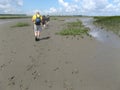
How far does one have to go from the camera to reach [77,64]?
10516 mm

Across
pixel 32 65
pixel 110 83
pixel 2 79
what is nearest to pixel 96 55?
pixel 32 65

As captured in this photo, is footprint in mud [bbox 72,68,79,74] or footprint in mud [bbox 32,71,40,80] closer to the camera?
footprint in mud [bbox 32,71,40,80]

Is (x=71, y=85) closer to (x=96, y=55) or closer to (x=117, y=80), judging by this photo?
(x=117, y=80)

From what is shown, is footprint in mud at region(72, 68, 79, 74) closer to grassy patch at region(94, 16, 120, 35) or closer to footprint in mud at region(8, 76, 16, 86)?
footprint in mud at region(8, 76, 16, 86)

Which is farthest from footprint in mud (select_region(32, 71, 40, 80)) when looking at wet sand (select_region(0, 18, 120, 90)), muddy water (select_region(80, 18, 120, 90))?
muddy water (select_region(80, 18, 120, 90))

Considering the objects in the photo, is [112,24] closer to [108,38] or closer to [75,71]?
[108,38]

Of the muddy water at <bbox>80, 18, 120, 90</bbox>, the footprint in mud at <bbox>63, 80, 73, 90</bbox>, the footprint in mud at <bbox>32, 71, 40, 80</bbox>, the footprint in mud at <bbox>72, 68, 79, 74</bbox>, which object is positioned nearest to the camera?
the footprint in mud at <bbox>63, 80, 73, 90</bbox>

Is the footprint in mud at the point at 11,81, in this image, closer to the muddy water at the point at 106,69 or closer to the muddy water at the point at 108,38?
the muddy water at the point at 106,69

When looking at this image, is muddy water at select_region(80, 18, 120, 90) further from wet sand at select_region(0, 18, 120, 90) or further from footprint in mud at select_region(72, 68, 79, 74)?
footprint in mud at select_region(72, 68, 79, 74)

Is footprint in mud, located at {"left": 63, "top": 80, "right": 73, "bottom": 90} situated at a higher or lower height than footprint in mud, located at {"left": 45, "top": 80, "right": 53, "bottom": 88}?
higher

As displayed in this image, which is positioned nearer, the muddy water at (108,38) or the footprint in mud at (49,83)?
the footprint in mud at (49,83)

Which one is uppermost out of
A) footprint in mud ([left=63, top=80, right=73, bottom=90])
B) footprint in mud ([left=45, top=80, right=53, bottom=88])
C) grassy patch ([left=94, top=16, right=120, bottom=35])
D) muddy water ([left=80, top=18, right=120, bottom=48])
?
footprint in mud ([left=63, top=80, right=73, bottom=90])

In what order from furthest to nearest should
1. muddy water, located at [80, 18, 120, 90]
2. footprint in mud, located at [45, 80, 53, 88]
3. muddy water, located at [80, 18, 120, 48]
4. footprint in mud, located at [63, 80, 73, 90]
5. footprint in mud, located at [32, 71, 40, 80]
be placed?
muddy water, located at [80, 18, 120, 48] → footprint in mud, located at [32, 71, 40, 80] → muddy water, located at [80, 18, 120, 90] → footprint in mud, located at [45, 80, 53, 88] → footprint in mud, located at [63, 80, 73, 90]

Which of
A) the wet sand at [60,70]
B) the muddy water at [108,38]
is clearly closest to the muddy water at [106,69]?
the wet sand at [60,70]
